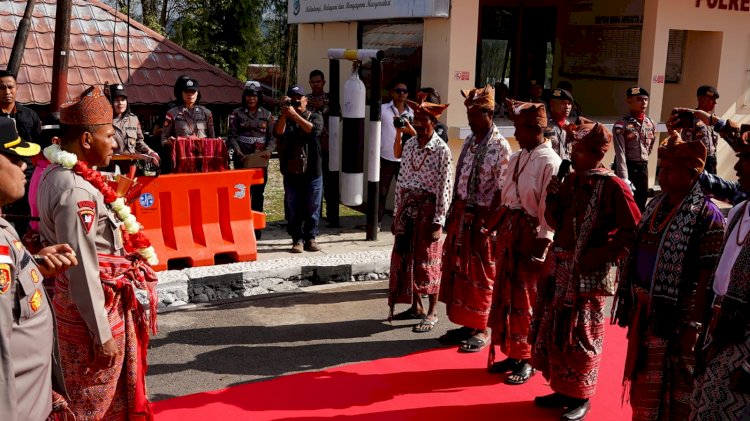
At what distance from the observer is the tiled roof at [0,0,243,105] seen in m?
9.84

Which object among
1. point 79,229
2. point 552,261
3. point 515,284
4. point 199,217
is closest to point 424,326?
point 515,284

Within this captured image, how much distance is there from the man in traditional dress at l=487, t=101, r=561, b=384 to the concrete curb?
2.79m

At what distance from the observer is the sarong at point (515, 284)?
524cm

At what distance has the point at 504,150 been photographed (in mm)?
5699

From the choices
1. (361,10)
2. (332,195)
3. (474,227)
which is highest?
(361,10)

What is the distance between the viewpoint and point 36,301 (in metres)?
2.75

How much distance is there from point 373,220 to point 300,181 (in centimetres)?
107

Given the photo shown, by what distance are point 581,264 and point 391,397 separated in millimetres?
1580

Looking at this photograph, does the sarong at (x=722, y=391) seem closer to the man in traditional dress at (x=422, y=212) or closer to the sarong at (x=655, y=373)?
the sarong at (x=655, y=373)

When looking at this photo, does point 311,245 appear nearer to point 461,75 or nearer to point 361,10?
point 461,75

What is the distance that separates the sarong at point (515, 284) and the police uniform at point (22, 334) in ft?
10.7

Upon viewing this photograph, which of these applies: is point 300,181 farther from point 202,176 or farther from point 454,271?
point 454,271

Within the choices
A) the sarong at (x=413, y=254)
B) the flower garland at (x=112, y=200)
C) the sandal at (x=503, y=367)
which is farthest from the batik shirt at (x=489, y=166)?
the flower garland at (x=112, y=200)

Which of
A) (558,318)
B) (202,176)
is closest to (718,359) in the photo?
(558,318)
